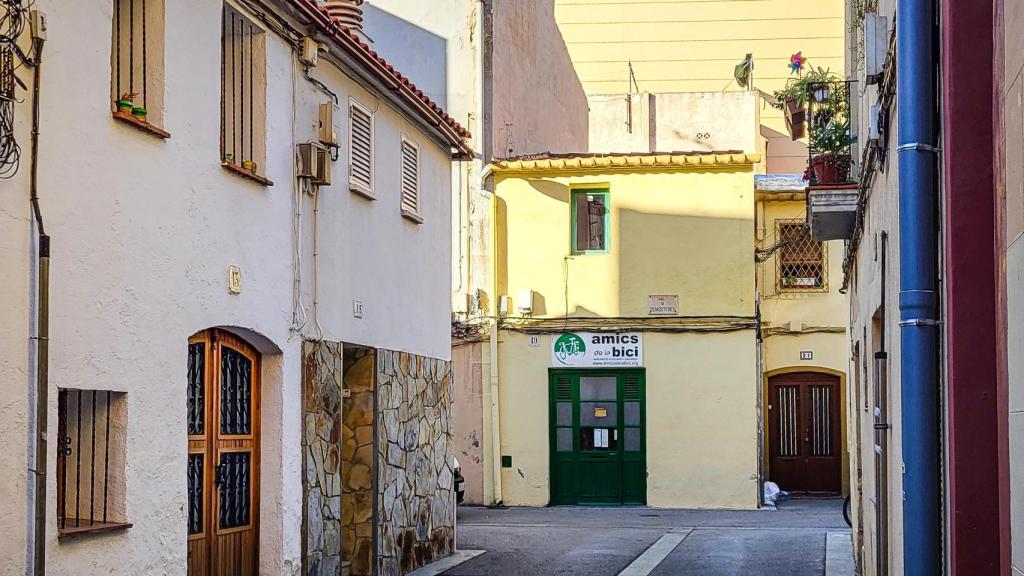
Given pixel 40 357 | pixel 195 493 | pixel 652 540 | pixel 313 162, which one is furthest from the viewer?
pixel 652 540

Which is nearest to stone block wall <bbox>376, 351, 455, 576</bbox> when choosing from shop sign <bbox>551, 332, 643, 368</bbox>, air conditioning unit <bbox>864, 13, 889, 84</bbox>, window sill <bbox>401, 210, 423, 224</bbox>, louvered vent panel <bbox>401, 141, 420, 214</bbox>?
window sill <bbox>401, 210, 423, 224</bbox>

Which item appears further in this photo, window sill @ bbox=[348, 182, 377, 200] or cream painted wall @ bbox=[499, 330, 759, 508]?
cream painted wall @ bbox=[499, 330, 759, 508]

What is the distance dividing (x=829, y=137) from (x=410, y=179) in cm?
467

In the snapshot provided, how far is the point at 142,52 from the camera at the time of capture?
9.46 m

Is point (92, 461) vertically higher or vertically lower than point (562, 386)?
lower

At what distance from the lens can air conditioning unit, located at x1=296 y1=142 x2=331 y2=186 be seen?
470 inches

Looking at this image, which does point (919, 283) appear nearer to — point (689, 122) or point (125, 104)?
point (125, 104)

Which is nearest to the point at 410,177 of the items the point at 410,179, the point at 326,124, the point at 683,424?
the point at 410,179

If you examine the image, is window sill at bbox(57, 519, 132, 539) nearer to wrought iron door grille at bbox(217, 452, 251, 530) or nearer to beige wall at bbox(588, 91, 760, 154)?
A: wrought iron door grille at bbox(217, 452, 251, 530)

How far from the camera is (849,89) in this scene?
571 inches

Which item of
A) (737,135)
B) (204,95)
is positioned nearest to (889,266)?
(204,95)

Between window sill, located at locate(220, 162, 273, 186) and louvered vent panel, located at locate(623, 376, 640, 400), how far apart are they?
14.6 metres

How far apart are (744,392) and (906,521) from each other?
18517mm

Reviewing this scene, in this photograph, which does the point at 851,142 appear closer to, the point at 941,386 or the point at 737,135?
the point at 941,386
